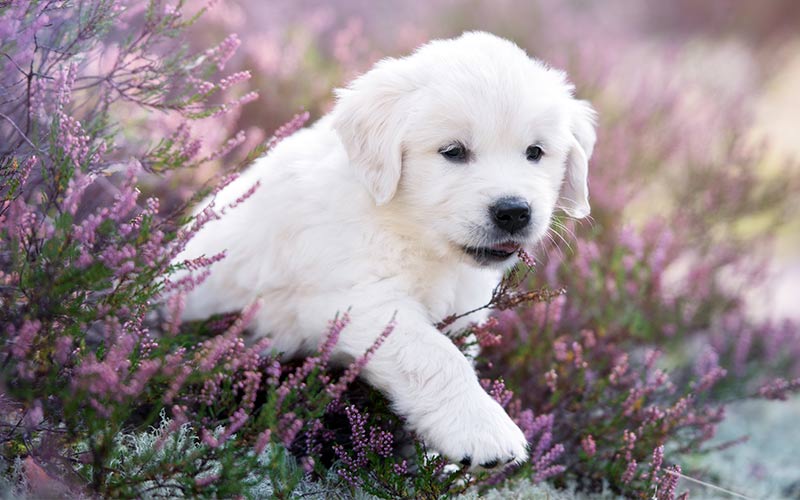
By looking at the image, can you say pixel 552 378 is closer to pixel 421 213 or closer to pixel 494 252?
pixel 494 252

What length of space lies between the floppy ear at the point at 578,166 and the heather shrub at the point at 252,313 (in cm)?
12

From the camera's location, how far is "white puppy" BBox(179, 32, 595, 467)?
2379mm

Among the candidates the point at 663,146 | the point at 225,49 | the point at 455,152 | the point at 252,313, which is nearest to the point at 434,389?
the point at 252,313

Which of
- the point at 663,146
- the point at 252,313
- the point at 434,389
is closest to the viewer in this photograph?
the point at 252,313

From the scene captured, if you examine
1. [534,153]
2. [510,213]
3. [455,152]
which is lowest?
[510,213]

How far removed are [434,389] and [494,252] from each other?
0.53 m

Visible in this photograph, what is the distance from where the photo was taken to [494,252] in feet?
8.52

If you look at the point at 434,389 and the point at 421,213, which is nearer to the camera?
the point at 434,389

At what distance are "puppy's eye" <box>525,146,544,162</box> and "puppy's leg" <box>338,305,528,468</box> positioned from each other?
654 millimetres

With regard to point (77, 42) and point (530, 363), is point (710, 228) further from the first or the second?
point (77, 42)

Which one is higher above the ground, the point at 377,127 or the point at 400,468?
the point at 377,127

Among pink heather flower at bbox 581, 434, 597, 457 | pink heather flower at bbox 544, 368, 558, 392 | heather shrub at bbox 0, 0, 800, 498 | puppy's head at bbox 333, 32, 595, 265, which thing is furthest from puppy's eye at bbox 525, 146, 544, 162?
pink heather flower at bbox 581, 434, 597, 457

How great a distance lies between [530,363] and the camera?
3498 mm

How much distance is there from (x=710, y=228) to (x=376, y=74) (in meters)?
3.35
